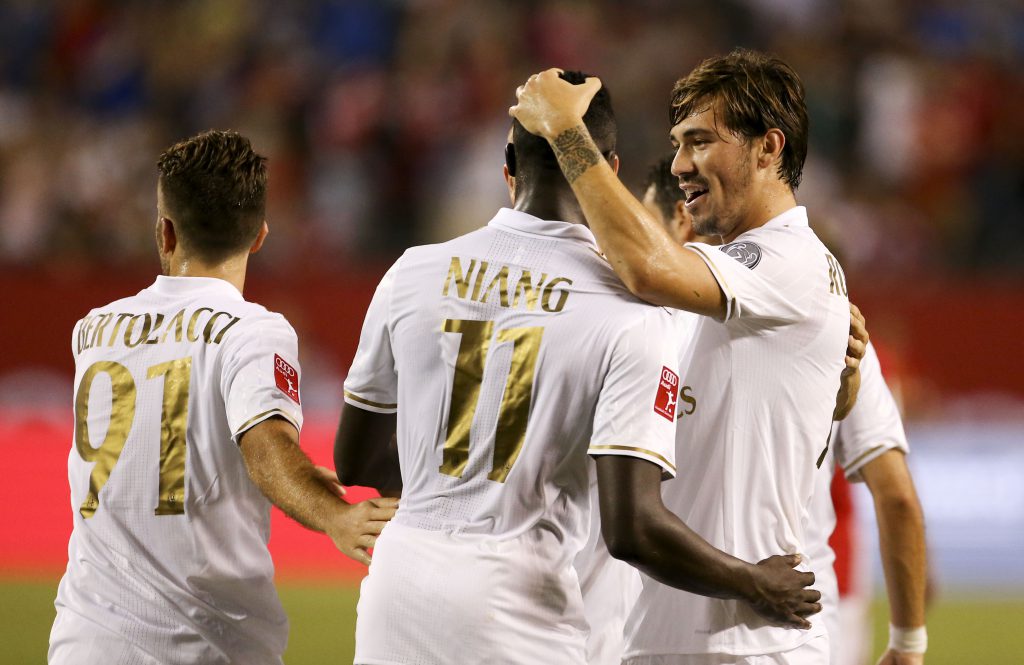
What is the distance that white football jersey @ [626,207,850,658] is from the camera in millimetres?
3549

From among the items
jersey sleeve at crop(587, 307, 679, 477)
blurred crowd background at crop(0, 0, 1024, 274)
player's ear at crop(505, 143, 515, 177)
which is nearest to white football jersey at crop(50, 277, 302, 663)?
player's ear at crop(505, 143, 515, 177)

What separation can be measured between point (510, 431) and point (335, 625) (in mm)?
6619

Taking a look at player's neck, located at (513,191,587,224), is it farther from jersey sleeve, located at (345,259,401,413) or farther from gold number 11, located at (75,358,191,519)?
gold number 11, located at (75,358,191,519)

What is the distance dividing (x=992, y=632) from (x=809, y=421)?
23.0 feet

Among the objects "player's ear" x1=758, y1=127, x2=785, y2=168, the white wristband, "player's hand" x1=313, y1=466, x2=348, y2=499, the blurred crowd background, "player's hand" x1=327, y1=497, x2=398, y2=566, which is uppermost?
the blurred crowd background

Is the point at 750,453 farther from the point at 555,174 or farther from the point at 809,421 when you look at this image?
the point at 555,174

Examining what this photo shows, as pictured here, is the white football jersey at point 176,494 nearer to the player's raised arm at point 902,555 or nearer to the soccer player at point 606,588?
the soccer player at point 606,588

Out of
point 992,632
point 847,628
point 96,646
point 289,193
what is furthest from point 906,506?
point 289,193

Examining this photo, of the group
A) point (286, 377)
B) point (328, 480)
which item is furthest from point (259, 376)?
point (328, 480)

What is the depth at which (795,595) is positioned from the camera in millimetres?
3496

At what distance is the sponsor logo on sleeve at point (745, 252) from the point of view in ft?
11.8

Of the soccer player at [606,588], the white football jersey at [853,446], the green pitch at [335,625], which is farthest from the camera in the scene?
the green pitch at [335,625]

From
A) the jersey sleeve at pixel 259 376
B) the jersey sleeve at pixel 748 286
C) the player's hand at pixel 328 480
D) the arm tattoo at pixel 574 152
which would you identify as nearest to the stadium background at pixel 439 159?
the jersey sleeve at pixel 259 376

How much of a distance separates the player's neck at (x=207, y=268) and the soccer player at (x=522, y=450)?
72 cm
